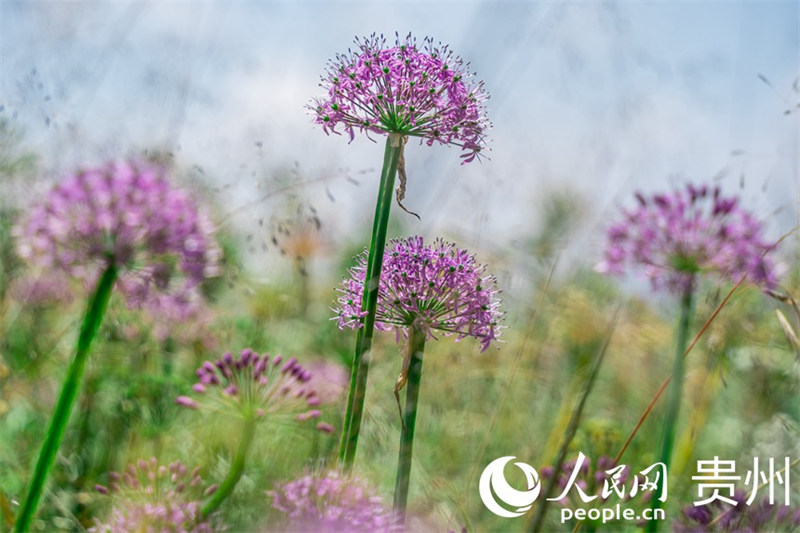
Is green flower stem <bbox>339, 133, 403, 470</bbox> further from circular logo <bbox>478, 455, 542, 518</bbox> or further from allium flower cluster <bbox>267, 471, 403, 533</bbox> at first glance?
circular logo <bbox>478, 455, 542, 518</bbox>

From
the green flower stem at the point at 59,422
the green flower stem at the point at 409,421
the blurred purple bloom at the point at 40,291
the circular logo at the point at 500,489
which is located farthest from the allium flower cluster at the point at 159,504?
the blurred purple bloom at the point at 40,291

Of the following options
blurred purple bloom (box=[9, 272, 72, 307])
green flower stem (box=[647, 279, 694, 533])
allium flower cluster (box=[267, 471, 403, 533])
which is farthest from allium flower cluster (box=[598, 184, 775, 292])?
blurred purple bloom (box=[9, 272, 72, 307])

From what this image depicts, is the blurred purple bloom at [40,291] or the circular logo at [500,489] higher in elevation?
the blurred purple bloom at [40,291]

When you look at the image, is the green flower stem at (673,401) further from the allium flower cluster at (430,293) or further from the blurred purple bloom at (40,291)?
the blurred purple bloom at (40,291)

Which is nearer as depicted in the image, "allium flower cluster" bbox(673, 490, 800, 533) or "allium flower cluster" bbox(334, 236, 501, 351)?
"allium flower cluster" bbox(334, 236, 501, 351)

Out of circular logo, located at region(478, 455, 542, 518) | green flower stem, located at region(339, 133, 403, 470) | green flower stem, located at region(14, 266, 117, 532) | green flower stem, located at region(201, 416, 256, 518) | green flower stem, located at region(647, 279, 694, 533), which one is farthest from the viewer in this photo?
circular logo, located at region(478, 455, 542, 518)

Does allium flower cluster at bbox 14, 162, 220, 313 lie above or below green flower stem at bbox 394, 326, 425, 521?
above

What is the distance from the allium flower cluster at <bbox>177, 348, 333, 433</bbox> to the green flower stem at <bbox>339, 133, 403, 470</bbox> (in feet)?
1.86

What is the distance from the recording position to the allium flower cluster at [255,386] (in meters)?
2.11

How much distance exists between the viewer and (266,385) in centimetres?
216

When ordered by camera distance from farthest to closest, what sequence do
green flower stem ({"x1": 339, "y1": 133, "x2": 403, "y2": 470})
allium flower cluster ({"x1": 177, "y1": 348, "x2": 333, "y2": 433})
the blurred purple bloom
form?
the blurred purple bloom < allium flower cluster ({"x1": 177, "y1": 348, "x2": 333, "y2": 433}) < green flower stem ({"x1": 339, "y1": 133, "x2": 403, "y2": 470})

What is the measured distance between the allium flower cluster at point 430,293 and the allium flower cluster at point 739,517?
34.5 inches

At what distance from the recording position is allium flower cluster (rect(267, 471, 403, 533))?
61.9 inches

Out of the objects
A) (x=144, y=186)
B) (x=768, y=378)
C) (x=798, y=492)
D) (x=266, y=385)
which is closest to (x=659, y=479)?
(x=266, y=385)
